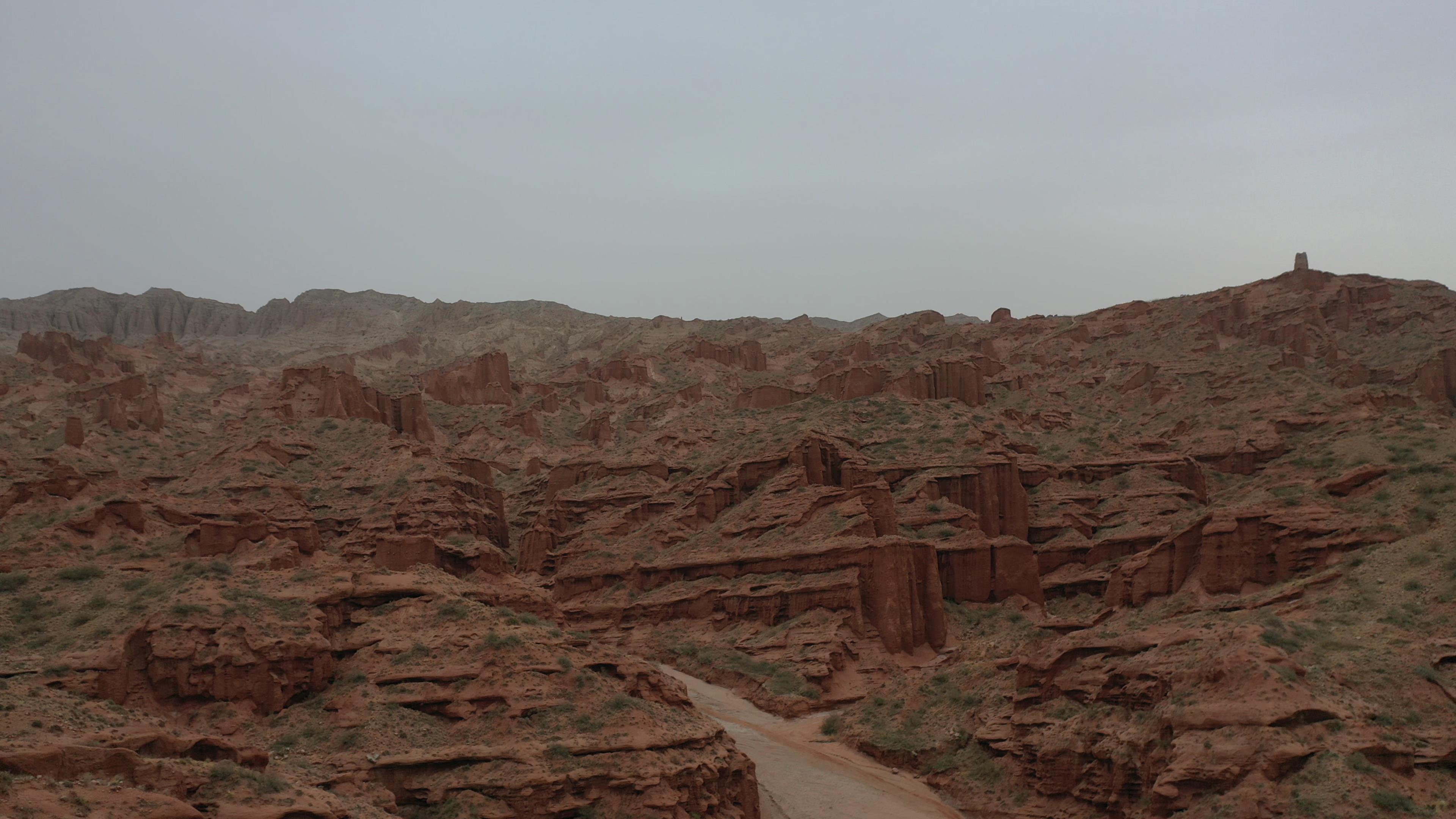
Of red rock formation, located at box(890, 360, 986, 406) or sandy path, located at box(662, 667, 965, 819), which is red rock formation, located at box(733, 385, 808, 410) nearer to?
red rock formation, located at box(890, 360, 986, 406)

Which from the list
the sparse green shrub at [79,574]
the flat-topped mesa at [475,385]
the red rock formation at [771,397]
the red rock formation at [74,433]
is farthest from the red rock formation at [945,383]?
the sparse green shrub at [79,574]

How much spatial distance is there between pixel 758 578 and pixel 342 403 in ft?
118

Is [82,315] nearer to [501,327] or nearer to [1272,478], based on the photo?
[501,327]

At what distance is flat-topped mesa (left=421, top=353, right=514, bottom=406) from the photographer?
381ft

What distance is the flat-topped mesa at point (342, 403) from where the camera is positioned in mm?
84938

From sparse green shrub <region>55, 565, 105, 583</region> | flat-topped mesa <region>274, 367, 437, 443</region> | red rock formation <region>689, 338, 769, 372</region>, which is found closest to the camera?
sparse green shrub <region>55, 565, 105, 583</region>

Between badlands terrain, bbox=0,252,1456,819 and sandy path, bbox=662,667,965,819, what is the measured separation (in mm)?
354

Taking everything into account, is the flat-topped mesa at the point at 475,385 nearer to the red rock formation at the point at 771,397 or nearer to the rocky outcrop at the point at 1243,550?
the red rock formation at the point at 771,397

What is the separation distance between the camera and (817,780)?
41062 mm

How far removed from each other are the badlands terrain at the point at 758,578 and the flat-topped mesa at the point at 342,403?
0.24 meters

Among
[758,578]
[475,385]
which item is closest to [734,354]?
[475,385]

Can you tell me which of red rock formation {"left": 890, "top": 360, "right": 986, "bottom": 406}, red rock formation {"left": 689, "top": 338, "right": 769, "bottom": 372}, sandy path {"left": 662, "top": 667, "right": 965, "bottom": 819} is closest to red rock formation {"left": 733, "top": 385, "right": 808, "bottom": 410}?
red rock formation {"left": 890, "top": 360, "right": 986, "bottom": 406}

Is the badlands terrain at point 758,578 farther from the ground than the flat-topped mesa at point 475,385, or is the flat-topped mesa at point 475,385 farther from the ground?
the flat-topped mesa at point 475,385

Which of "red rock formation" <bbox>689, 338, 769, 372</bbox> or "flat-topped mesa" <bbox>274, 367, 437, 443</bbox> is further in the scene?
"red rock formation" <bbox>689, 338, 769, 372</bbox>
